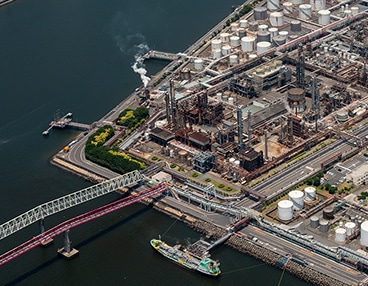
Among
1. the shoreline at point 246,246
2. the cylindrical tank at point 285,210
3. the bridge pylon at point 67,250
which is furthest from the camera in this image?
the cylindrical tank at point 285,210

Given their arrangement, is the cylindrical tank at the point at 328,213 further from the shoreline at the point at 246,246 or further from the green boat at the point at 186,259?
the green boat at the point at 186,259

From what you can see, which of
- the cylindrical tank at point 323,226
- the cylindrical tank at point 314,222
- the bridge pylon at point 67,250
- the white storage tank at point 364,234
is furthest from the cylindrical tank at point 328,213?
the bridge pylon at point 67,250

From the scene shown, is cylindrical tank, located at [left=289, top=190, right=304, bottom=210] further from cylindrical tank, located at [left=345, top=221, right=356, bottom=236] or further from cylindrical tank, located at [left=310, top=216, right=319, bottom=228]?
cylindrical tank, located at [left=345, top=221, right=356, bottom=236]

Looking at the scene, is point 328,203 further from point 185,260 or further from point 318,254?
point 185,260

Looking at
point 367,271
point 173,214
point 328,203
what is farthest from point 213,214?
point 367,271

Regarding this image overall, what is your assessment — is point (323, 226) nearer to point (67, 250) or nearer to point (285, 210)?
point (285, 210)

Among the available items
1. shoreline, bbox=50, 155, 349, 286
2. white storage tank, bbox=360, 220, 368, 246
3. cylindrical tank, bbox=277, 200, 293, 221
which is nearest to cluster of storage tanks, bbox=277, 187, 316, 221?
cylindrical tank, bbox=277, 200, 293, 221

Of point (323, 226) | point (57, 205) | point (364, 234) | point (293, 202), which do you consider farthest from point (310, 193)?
point (57, 205)

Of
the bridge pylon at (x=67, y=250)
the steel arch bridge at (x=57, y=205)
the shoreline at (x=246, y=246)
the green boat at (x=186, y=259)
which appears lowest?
the shoreline at (x=246, y=246)
